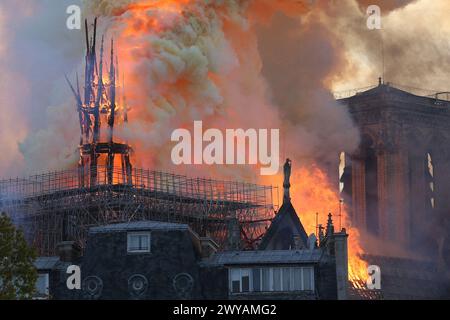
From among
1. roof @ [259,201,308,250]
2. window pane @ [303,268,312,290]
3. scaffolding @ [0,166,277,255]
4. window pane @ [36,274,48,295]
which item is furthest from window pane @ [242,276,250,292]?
scaffolding @ [0,166,277,255]

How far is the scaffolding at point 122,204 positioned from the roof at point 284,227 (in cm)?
428

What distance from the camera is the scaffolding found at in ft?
582

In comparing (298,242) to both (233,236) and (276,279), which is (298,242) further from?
(276,279)

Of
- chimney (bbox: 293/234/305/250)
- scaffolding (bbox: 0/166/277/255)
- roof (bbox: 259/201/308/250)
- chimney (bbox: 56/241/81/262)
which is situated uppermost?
scaffolding (bbox: 0/166/277/255)

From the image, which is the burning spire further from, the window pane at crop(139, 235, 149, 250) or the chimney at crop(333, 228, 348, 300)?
the chimney at crop(333, 228, 348, 300)

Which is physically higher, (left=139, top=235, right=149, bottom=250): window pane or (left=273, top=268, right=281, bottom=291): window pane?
(left=139, top=235, right=149, bottom=250): window pane

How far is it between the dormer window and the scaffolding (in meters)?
46.2

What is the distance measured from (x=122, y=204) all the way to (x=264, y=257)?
181 feet

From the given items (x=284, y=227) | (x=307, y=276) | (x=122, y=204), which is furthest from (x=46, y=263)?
(x=122, y=204)

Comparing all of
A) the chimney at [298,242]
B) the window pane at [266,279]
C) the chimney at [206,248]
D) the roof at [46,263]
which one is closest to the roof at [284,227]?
the chimney at [298,242]

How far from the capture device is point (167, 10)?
7726 inches
